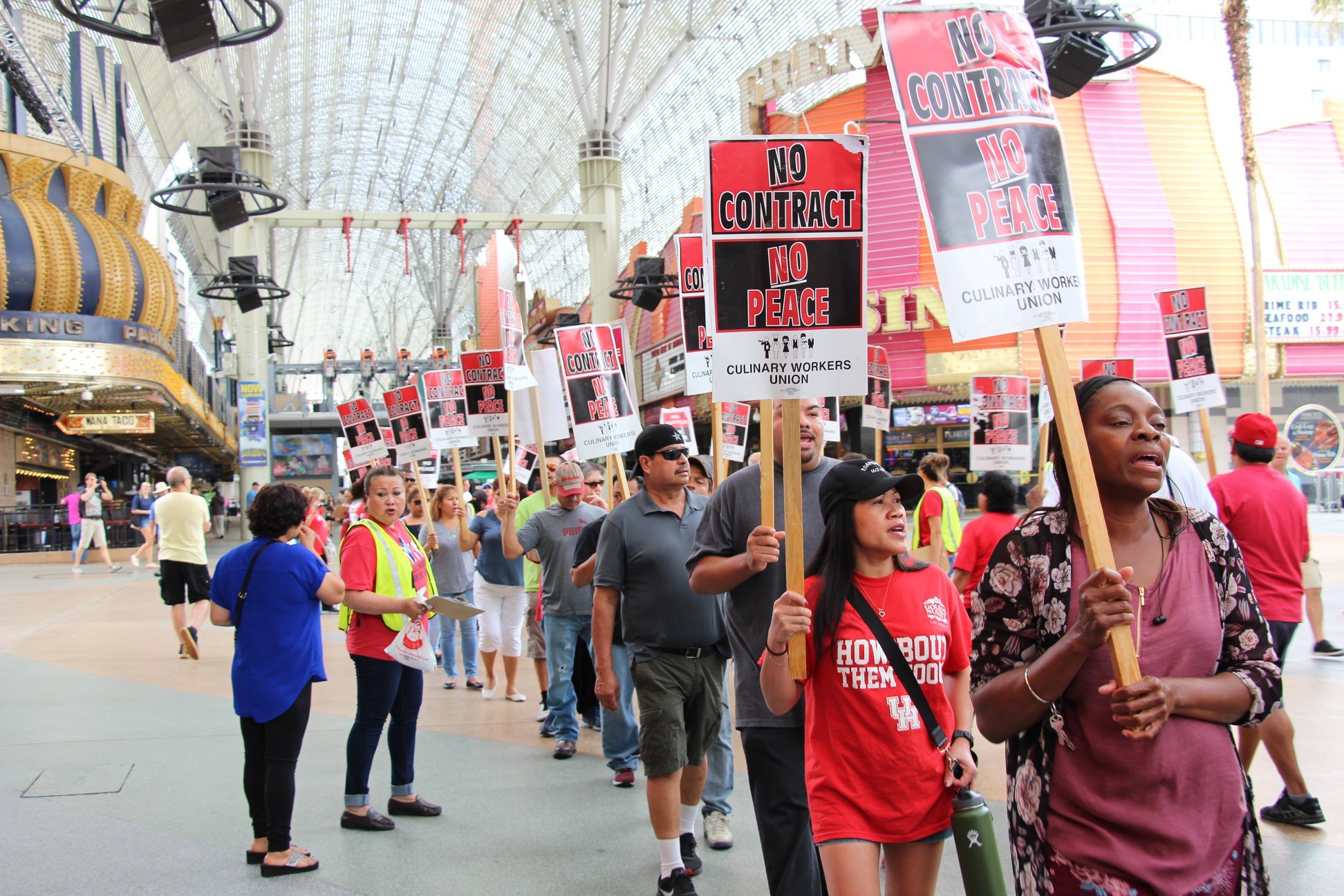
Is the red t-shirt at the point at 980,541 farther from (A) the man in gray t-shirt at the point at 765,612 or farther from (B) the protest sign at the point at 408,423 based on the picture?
(B) the protest sign at the point at 408,423

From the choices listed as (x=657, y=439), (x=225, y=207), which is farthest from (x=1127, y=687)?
(x=225, y=207)

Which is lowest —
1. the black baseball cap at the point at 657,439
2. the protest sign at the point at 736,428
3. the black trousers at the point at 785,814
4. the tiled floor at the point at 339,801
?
the tiled floor at the point at 339,801

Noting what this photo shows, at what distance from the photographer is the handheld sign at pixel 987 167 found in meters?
2.82

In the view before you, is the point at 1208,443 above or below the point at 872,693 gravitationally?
above

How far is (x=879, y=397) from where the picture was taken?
467 inches

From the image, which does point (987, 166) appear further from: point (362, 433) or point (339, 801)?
point (362, 433)

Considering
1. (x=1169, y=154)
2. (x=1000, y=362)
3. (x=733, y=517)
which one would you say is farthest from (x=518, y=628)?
(x=1169, y=154)

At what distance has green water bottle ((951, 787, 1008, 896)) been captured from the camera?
2830 millimetres

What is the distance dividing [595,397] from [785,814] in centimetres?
465

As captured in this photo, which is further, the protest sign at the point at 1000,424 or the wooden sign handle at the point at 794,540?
the protest sign at the point at 1000,424

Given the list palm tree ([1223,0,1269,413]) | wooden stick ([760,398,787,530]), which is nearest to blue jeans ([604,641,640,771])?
wooden stick ([760,398,787,530])

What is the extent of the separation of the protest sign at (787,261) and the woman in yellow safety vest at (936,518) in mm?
5318

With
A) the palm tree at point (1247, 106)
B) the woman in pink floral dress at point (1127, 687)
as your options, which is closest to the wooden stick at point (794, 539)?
the woman in pink floral dress at point (1127, 687)

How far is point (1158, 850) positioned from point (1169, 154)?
93.4 ft
